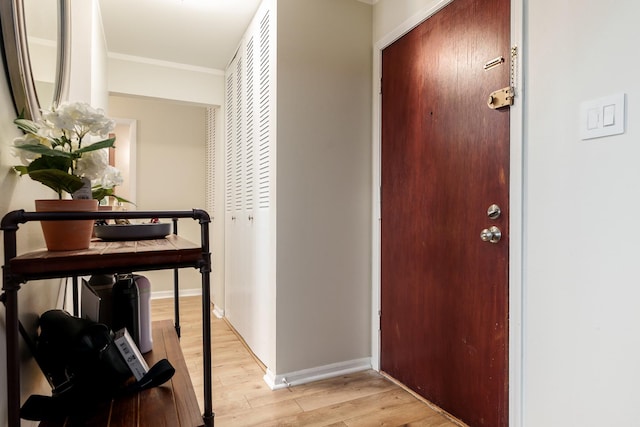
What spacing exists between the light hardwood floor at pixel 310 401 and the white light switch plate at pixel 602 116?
1.34m

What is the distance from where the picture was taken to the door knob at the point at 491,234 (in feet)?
4.78

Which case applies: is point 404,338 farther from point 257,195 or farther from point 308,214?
point 257,195

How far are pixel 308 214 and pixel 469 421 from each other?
50.1 inches

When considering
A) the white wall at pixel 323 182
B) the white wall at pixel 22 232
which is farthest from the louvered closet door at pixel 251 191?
the white wall at pixel 22 232

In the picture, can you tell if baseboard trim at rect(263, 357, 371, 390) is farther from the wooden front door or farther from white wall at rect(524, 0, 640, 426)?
white wall at rect(524, 0, 640, 426)

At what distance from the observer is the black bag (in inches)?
34.4

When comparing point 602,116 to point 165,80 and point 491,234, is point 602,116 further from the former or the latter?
point 165,80

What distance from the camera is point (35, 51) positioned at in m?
0.94

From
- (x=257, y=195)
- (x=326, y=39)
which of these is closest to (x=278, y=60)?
(x=326, y=39)

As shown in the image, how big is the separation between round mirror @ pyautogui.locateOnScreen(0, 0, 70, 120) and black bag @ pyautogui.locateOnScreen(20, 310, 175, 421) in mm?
536

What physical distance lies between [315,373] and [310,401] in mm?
242

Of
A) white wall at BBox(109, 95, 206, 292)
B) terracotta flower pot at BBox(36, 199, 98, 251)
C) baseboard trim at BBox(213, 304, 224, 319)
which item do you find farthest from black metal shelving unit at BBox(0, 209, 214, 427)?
white wall at BBox(109, 95, 206, 292)

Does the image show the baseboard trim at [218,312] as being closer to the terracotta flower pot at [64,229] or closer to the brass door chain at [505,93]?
the terracotta flower pot at [64,229]

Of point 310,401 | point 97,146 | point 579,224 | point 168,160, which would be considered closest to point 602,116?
point 579,224
